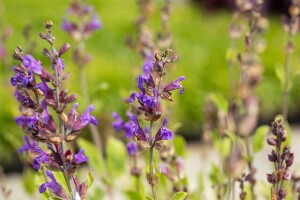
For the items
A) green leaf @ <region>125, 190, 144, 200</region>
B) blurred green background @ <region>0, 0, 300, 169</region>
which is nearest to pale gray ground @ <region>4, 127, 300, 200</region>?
blurred green background @ <region>0, 0, 300, 169</region>

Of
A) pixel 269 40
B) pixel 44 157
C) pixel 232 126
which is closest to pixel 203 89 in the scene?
pixel 269 40

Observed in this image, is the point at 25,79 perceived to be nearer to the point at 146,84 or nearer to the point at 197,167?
the point at 146,84

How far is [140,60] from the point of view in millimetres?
4484

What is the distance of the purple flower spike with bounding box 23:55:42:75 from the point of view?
162cm

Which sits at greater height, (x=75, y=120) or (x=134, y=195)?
(x=75, y=120)

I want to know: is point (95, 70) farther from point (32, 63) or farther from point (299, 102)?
point (32, 63)

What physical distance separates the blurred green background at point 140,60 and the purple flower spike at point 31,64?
1.66 metres

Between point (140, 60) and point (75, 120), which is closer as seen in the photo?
point (75, 120)

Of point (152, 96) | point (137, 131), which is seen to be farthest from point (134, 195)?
point (152, 96)

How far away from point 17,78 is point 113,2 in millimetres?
8403

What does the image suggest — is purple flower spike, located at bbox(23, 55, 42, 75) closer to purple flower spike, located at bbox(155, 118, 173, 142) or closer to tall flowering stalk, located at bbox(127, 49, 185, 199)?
tall flowering stalk, located at bbox(127, 49, 185, 199)

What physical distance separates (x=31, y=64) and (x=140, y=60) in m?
2.87

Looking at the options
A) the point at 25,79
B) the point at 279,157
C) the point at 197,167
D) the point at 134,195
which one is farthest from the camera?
the point at 197,167

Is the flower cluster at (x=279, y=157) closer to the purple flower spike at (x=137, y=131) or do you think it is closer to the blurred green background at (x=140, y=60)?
the purple flower spike at (x=137, y=131)
